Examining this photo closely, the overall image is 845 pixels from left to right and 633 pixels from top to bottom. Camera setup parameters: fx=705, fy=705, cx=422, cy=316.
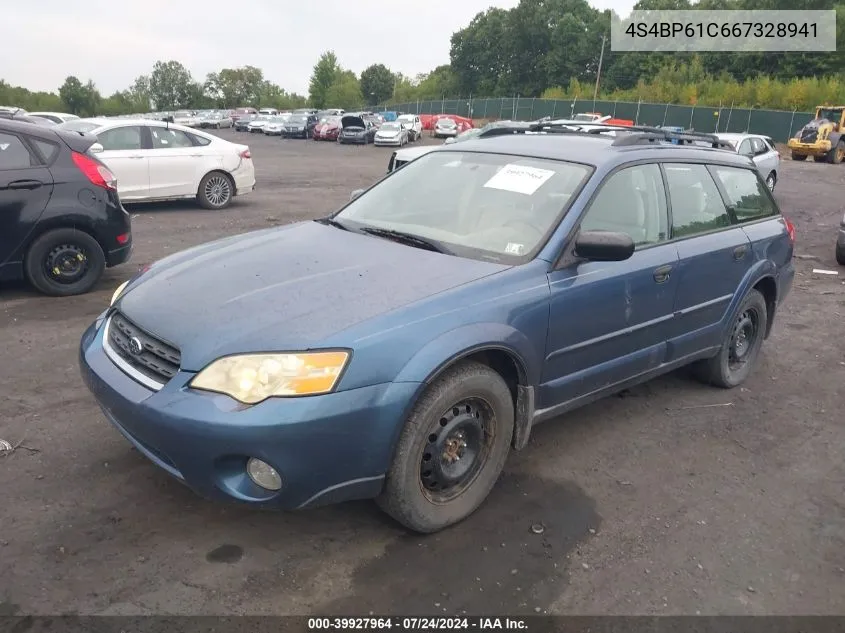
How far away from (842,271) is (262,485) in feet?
29.9

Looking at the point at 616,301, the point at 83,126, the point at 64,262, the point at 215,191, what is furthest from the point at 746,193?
the point at 83,126

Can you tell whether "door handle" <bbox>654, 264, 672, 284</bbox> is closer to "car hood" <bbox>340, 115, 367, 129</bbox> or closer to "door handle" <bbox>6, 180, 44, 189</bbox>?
"door handle" <bbox>6, 180, 44, 189</bbox>

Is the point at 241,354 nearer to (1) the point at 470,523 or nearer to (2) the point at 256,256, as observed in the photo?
(2) the point at 256,256

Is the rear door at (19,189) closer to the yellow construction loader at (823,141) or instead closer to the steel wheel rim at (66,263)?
the steel wheel rim at (66,263)

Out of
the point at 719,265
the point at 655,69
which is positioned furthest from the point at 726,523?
→ the point at 655,69

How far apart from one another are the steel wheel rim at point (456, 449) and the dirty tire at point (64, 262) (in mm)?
4720

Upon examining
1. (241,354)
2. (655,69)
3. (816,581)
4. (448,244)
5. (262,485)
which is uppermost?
(655,69)

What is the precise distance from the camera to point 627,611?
2.74 metres

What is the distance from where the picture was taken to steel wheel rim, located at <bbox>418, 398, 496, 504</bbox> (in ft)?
9.95

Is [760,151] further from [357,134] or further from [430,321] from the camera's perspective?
[357,134]

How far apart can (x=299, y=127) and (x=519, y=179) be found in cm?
4133

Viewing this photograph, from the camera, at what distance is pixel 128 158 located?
430 inches

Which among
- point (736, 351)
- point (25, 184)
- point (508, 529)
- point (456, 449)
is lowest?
point (508, 529)

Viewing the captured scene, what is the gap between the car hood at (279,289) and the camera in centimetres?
276
